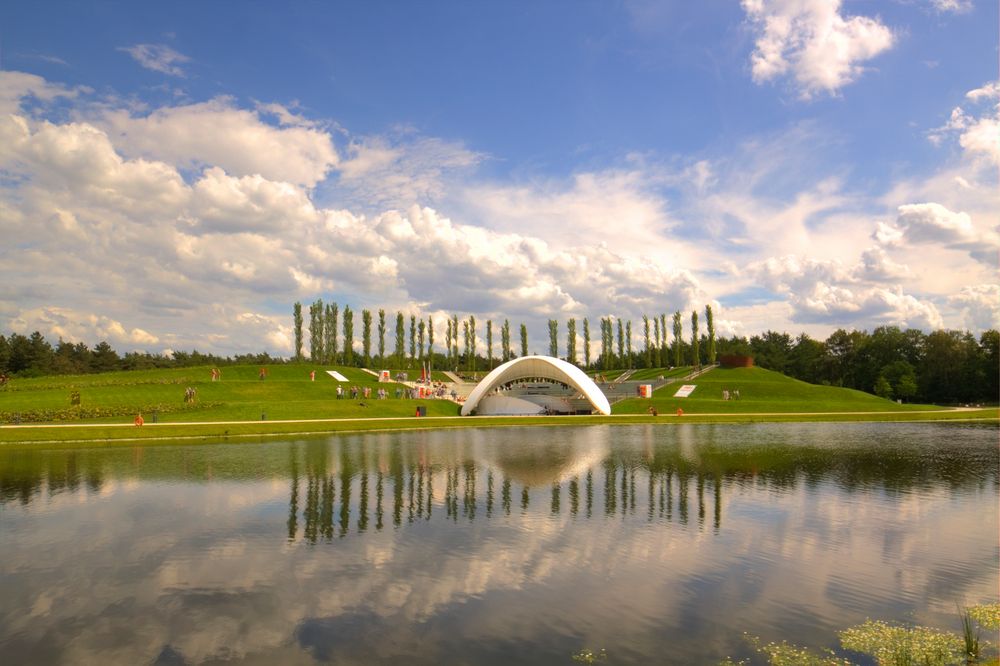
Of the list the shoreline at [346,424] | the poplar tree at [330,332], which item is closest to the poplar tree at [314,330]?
the poplar tree at [330,332]

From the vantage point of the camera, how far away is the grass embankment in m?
41.2

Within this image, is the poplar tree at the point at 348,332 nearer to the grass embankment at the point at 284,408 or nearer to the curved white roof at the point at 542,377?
the grass embankment at the point at 284,408

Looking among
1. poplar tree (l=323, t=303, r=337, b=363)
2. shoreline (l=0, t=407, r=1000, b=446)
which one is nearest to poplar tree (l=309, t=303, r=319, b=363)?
poplar tree (l=323, t=303, r=337, b=363)

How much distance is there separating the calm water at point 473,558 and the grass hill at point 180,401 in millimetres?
23005

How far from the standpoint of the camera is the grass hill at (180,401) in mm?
47844

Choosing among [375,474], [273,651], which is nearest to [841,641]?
[273,651]

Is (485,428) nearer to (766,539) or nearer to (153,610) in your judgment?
(766,539)

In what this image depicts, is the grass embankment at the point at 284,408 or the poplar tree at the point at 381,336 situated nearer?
the grass embankment at the point at 284,408

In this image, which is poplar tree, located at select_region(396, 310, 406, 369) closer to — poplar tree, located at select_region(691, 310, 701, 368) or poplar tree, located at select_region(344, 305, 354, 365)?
poplar tree, located at select_region(344, 305, 354, 365)

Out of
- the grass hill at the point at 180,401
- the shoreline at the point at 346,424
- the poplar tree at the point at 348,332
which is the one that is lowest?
the shoreline at the point at 346,424

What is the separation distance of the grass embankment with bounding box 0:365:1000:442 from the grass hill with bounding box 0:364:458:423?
85 mm

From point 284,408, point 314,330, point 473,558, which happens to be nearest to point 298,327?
point 314,330

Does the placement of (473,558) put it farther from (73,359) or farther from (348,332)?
(73,359)

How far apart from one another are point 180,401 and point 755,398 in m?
62.4
